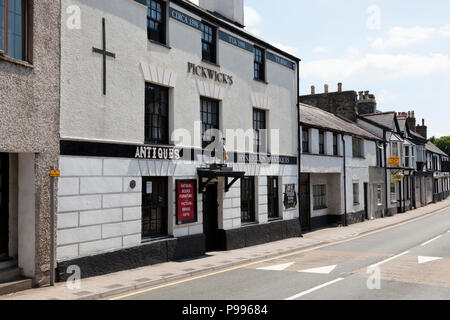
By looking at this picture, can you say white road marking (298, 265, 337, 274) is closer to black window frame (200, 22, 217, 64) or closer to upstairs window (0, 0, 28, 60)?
black window frame (200, 22, 217, 64)

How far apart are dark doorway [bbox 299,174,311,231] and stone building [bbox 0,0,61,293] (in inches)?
674

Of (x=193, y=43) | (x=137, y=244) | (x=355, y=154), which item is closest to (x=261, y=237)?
(x=137, y=244)

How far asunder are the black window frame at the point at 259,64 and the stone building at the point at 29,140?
10745 mm

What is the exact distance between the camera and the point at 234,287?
10523 mm

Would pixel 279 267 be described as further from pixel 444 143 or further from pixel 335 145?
pixel 444 143

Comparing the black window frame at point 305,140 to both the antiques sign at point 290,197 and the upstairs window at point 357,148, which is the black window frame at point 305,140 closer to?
the antiques sign at point 290,197

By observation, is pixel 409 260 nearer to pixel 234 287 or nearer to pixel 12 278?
pixel 234 287

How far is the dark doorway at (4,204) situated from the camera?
1020 centimetres

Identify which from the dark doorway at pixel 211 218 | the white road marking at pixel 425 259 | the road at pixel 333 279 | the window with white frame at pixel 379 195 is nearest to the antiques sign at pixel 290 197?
the road at pixel 333 279

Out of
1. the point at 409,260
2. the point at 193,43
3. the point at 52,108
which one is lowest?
the point at 409,260

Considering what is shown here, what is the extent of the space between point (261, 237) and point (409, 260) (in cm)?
663

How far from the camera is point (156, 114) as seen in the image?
46.4 ft

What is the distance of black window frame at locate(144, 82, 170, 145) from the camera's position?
13.8 meters

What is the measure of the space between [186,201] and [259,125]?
6643 millimetres
